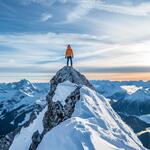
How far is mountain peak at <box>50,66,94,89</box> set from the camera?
58969 millimetres

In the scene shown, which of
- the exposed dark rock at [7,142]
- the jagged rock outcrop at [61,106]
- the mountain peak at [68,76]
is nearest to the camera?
the jagged rock outcrop at [61,106]

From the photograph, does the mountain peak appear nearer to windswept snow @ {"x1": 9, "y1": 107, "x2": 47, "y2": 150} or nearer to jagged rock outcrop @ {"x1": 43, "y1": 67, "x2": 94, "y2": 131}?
jagged rock outcrop @ {"x1": 43, "y1": 67, "x2": 94, "y2": 131}

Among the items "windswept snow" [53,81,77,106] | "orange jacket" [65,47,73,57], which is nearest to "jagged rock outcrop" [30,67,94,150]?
"windswept snow" [53,81,77,106]

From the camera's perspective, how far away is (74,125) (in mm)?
38812

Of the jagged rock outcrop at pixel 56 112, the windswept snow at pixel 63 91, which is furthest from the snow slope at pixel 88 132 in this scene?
the windswept snow at pixel 63 91

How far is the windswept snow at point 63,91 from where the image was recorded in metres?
49.9

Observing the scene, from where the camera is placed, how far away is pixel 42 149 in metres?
40.3

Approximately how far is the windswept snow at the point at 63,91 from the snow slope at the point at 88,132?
6.43ft

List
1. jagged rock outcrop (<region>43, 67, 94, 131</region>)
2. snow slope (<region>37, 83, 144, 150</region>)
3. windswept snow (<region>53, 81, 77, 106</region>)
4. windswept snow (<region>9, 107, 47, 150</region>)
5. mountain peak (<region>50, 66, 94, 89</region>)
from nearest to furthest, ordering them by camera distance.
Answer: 1. snow slope (<region>37, 83, 144, 150</region>)
2. jagged rock outcrop (<region>43, 67, 94, 131</region>)
3. windswept snow (<region>53, 81, 77, 106</region>)
4. windswept snow (<region>9, 107, 47, 150</region>)
5. mountain peak (<region>50, 66, 94, 89</region>)

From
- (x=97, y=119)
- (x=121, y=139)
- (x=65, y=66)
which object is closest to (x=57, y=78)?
(x=65, y=66)

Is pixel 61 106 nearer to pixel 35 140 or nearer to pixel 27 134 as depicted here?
pixel 35 140

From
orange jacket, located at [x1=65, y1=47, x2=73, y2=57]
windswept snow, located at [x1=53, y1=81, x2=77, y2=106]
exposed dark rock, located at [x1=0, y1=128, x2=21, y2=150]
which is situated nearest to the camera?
windswept snow, located at [x1=53, y1=81, x2=77, y2=106]

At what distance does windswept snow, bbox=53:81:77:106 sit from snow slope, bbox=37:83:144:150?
1959mm

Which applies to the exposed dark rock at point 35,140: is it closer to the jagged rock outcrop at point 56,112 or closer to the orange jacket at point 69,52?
the jagged rock outcrop at point 56,112
